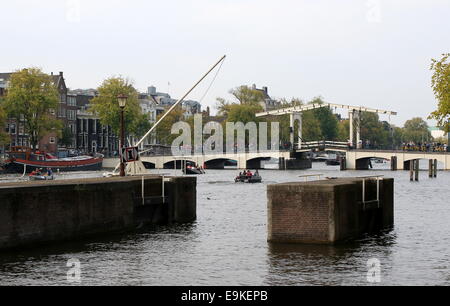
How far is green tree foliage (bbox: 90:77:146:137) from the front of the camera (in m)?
126

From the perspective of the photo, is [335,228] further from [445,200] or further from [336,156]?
[336,156]

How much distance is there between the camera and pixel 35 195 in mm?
26547

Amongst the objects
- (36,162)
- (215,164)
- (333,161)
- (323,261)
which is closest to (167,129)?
(215,164)

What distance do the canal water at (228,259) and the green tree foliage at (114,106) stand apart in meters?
91.4

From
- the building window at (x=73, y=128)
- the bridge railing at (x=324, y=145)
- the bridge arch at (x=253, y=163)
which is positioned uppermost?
the building window at (x=73, y=128)

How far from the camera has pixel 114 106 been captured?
12538 cm

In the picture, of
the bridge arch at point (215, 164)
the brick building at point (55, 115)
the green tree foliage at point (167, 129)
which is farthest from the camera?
the green tree foliage at point (167, 129)

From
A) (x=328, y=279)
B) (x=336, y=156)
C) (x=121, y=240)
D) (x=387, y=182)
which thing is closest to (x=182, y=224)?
(x=121, y=240)

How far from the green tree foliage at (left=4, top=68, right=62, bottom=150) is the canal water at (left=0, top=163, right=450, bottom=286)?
2978 inches

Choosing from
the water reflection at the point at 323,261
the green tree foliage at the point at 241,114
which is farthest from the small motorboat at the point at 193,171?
the water reflection at the point at 323,261

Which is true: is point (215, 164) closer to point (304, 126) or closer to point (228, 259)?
point (304, 126)

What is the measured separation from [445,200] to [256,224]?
20.7 metres

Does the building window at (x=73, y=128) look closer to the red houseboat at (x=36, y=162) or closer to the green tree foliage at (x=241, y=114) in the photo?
the green tree foliage at (x=241, y=114)

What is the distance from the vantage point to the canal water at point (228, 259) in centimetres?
2191
